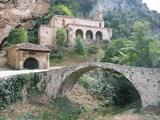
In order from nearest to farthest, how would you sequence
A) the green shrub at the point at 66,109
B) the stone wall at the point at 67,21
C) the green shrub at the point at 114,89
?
the green shrub at the point at 66,109 < the green shrub at the point at 114,89 < the stone wall at the point at 67,21

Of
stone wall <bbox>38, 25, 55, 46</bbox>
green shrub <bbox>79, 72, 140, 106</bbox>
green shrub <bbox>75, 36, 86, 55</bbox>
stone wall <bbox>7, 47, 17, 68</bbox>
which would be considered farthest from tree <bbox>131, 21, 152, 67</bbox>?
stone wall <bbox>38, 25, 55, 46</bbox>

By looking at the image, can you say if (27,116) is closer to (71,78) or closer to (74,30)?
(71,78)

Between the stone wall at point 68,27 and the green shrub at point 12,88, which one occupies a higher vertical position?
the stone wall at point 68,27

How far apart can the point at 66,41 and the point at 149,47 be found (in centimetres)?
1908

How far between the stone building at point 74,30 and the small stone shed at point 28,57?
12.0 m

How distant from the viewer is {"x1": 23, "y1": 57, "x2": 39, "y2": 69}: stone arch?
35.4 m

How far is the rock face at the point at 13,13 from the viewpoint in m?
38.6

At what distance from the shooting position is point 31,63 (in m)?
35.6

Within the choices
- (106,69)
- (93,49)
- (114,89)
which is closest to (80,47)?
(93,49)

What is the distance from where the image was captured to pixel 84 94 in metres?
30.3

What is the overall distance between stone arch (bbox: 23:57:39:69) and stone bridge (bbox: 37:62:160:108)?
7188 mm

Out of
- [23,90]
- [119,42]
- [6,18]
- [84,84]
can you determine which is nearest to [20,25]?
[6,18]

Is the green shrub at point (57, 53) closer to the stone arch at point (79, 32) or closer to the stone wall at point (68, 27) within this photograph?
the stone wall at point (68, 27)

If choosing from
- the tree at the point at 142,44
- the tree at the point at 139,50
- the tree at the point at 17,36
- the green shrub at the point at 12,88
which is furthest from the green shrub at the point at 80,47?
the green shrub at the point at 12,88
